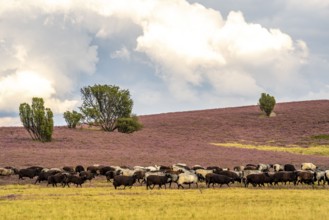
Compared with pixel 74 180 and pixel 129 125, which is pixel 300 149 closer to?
pixel 129 125

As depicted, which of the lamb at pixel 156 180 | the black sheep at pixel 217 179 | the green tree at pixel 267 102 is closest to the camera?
the lamb at pixel 156 180

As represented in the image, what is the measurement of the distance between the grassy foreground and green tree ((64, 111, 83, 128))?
4602cm

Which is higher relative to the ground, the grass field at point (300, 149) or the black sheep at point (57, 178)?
the grass field at point (300, 149)

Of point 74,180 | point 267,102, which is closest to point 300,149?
point 267,102

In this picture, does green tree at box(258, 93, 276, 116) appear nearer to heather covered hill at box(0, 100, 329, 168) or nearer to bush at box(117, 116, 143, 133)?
heather covered hill at box(0, 100, 329, 168)

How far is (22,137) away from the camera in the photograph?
69375 mm

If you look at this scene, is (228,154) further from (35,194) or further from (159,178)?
(35,194)

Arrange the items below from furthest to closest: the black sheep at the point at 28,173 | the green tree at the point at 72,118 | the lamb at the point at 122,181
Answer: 1. the green tree at the point at 72,118
2. the black sheep at the point at 28,173
3. the lamb at the point at 122,181

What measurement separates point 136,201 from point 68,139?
134 feet

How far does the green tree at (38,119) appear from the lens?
217ft

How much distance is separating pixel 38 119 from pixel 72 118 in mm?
14009

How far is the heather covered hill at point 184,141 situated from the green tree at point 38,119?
60.7 inches

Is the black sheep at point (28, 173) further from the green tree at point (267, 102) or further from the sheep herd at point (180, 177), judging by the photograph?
the green tree at point (267, 102)

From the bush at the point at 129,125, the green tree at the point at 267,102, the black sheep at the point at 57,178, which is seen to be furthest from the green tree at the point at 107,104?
the black sheep at the point at 57,178
